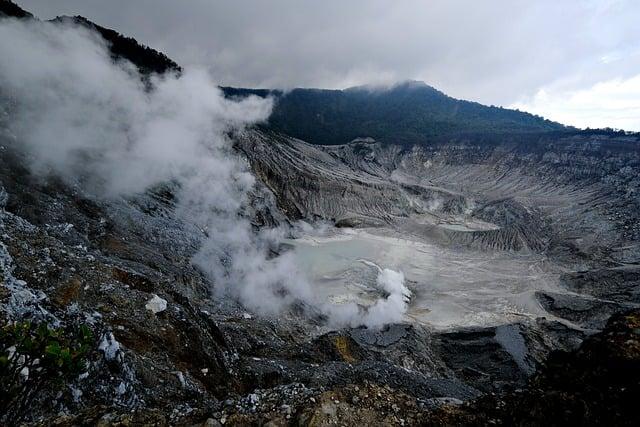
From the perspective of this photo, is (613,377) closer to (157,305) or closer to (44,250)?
(157,305)

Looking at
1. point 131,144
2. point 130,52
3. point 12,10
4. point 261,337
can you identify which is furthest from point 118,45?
point 261,337

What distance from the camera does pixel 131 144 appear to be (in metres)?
25.5

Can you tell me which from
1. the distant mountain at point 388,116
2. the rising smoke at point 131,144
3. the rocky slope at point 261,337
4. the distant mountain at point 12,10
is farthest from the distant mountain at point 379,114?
the distant mountain at point 12,10

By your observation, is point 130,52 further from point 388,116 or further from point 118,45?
point 388,116

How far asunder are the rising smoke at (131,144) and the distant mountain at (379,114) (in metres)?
70.3

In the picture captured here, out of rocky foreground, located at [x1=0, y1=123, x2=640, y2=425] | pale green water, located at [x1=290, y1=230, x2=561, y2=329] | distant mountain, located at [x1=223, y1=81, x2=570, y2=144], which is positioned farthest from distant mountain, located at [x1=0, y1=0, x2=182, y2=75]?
distant mountain, located at [x1=223, y1=81, x2=570, y2=144]

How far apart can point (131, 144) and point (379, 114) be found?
121 metres

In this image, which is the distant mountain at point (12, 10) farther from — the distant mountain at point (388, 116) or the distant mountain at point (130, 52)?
the distant mountain at point (388, 116)

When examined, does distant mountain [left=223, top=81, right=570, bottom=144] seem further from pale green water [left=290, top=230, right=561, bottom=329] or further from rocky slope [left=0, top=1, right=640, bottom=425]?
rocky slope [left=0, top=1, right=640, bottom=425]

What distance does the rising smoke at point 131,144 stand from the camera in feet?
68.7

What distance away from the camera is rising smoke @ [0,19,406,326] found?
2094cm

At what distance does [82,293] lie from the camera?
11.3 m

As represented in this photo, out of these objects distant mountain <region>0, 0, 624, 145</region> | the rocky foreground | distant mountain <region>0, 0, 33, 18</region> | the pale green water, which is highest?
distant mountain <region>0, 0, 624, 145</region>

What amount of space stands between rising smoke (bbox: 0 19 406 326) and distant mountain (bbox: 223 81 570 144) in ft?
231
